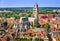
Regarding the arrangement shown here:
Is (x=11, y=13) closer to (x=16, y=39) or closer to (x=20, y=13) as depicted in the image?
(x=20, y=13)

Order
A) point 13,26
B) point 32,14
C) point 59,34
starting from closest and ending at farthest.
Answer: point 59,34
point 13,26
point 32,14

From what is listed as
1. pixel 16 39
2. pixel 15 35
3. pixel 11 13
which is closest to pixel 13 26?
pixel 15 35

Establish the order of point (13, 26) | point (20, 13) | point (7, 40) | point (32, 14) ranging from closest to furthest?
point (7, 40), point (13, 26), point (32, 14), point (20, 13)

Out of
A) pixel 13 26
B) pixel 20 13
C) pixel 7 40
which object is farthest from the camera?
pixel 20 13

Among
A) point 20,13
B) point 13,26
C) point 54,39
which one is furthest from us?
point 20,13

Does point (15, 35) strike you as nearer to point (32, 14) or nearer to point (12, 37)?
point (12, 37)

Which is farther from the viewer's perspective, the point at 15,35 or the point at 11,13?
the point at 11,13

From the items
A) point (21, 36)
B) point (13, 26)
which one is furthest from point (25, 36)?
point (13, 26)

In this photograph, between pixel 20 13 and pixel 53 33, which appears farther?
pixel 20 13

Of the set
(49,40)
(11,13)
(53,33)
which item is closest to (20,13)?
(11,13)
